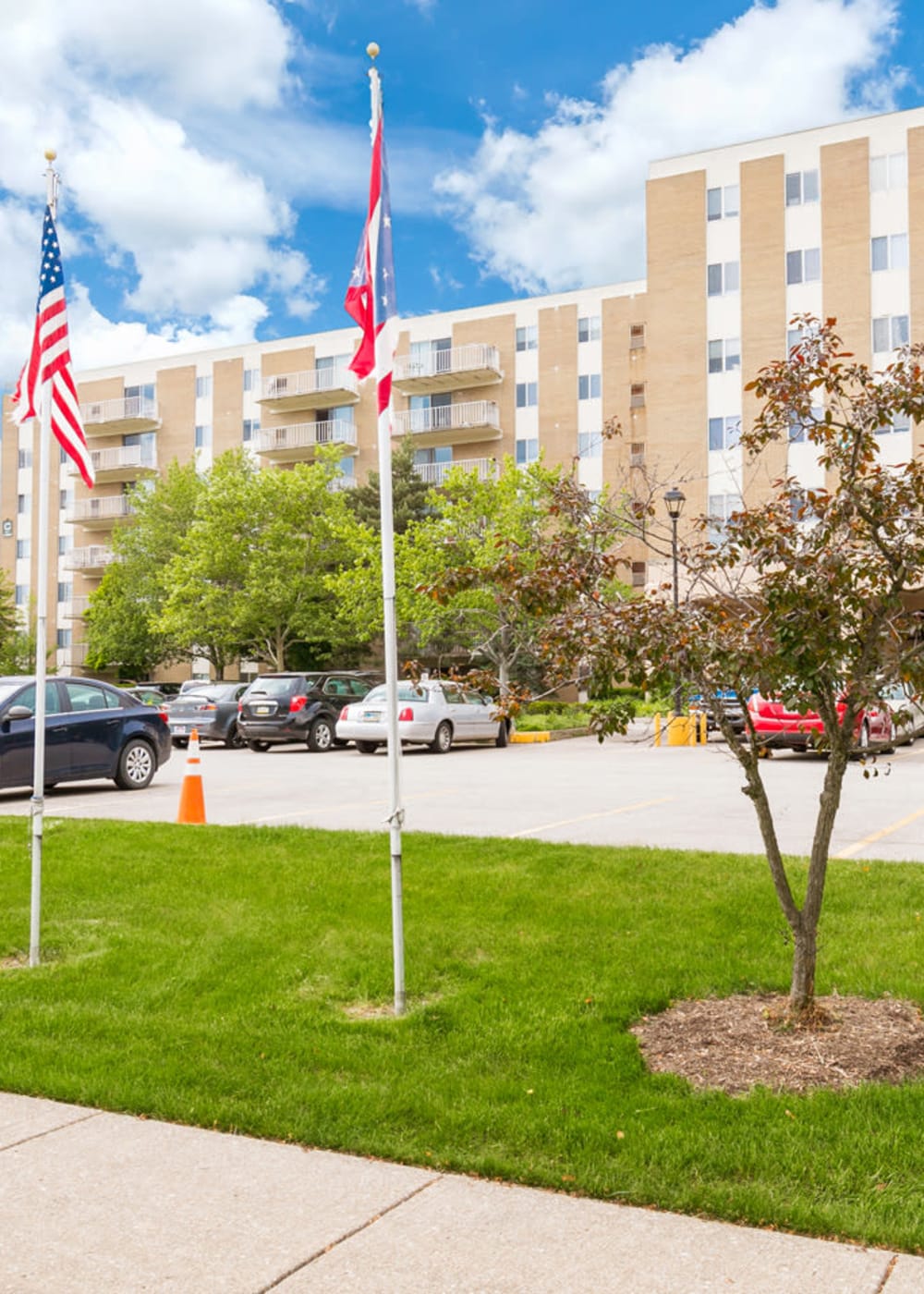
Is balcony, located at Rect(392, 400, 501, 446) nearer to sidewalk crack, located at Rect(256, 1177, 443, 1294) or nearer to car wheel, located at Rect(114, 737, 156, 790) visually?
car wheel, located at Rect(114, 737, 156, 790)

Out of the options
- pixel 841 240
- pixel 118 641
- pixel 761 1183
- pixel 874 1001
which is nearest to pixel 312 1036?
pixel 761 1183

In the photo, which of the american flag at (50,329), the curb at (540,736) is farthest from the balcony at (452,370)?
the american flag at (50,329)

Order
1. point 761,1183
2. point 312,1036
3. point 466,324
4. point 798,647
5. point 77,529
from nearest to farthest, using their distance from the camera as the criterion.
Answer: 1. point 761,1183
2. point 798,647
3. point 312,1036
4. point 466,324
5. point 77,529

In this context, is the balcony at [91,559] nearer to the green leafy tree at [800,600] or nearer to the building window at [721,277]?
the building window at [721,277]

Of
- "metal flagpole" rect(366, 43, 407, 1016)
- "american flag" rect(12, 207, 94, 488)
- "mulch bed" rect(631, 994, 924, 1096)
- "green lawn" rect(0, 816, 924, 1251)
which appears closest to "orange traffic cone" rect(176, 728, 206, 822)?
"green lawn" rect(0, 816, 924, 1251)

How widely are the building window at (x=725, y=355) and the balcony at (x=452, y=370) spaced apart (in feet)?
42.7

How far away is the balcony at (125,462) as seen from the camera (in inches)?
2638

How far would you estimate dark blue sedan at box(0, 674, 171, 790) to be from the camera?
14.2 meters

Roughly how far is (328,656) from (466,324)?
18.7 metres

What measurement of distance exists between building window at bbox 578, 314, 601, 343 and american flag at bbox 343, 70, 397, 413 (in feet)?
172

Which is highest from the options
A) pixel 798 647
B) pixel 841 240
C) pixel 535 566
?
pixel 841 240

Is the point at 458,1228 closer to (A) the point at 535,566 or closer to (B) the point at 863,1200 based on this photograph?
(B) the point at 863,1200

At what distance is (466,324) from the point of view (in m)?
59.7

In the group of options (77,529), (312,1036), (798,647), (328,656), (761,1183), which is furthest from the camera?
(77,529)
